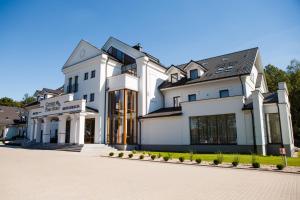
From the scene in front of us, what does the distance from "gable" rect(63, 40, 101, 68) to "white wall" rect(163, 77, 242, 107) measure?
1080cm

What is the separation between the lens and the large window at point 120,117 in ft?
87.4

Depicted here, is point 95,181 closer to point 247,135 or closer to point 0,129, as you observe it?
point 247,135

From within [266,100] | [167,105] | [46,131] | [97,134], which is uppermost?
[167,105]

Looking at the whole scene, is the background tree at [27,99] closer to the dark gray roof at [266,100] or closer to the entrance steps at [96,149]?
the entrance steps at [96,149]

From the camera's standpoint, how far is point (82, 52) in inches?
1225

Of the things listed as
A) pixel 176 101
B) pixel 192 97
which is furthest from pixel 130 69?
pixel 192 97

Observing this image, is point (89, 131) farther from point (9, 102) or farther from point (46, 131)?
point (9, 102)

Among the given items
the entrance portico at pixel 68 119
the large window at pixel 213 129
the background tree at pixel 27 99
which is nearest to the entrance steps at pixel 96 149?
the entrance portico at pixel 68 119

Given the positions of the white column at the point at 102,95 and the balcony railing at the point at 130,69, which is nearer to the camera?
the white column at the point at 102,95

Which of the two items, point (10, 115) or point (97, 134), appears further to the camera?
point (10, 115)

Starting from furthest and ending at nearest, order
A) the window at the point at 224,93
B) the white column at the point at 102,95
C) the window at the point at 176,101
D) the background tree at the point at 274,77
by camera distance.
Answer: the background tree at the point at 274,77, the window at the point at 176,101, the white column at the point at 102,95, the window at the point at 224,93

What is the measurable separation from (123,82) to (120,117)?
456cm

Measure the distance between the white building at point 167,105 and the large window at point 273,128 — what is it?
78 millimetres

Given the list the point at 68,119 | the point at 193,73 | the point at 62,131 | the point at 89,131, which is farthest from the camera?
the point at 68,119
